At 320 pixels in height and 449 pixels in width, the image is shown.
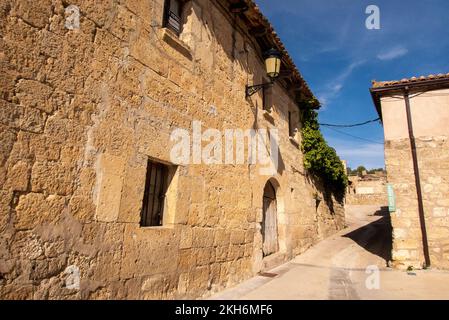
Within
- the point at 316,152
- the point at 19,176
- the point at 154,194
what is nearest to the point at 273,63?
the point at 154,194

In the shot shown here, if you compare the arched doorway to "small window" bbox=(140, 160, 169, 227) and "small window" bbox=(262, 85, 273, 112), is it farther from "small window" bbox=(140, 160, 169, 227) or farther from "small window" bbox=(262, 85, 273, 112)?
"small window" bbox=(140, 160, 169, 227)

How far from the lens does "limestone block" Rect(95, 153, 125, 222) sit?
9.71ft

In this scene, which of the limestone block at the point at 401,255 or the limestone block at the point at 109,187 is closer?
the limestone block at the point at 109,187

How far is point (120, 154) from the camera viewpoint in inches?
127

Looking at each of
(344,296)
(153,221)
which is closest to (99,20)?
(153,221)

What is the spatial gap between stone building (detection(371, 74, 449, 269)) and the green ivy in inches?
107

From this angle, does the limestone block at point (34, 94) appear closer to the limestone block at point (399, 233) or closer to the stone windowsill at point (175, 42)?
the stone windowsill at point (175, 42)

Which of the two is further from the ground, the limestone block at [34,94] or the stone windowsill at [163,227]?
the limestone block at [34,94]

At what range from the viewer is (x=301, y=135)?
9625 millimetres

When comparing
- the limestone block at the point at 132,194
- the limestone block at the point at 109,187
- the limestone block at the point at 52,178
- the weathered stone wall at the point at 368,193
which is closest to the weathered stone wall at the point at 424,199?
the limestone block at the point at 132,194

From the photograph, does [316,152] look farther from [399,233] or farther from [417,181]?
[399,233]

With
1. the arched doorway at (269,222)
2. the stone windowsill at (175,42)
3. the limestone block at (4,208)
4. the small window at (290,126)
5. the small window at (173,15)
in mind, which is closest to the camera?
the limestone block at (4,208)

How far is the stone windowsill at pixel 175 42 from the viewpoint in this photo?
12.9ft
